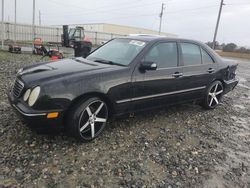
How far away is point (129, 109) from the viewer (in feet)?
13.0

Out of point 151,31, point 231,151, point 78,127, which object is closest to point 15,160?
point 78,127

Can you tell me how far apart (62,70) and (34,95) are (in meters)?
0.61

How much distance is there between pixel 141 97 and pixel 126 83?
0.44m

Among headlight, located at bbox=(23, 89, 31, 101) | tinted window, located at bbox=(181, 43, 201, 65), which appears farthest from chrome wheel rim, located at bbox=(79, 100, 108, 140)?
tinted window, located at bbox=(181, 43, 201, 65)

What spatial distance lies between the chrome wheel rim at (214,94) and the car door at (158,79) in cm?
133

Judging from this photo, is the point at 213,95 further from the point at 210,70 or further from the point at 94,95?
the point at 94,95

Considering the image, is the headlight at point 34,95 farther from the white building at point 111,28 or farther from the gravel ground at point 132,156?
the white building at point 111,28

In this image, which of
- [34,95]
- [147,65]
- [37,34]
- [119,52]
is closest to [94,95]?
[34,95]

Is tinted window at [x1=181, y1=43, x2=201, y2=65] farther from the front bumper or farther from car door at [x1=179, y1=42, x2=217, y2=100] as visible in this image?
the front bumper

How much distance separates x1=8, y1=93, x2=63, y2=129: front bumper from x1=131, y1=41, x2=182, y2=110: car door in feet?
4.30

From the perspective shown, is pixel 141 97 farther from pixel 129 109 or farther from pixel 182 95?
pixel 182 95

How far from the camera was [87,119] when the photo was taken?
3.51m

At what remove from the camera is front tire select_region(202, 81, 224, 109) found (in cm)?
547

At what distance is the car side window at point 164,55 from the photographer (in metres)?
4.22
